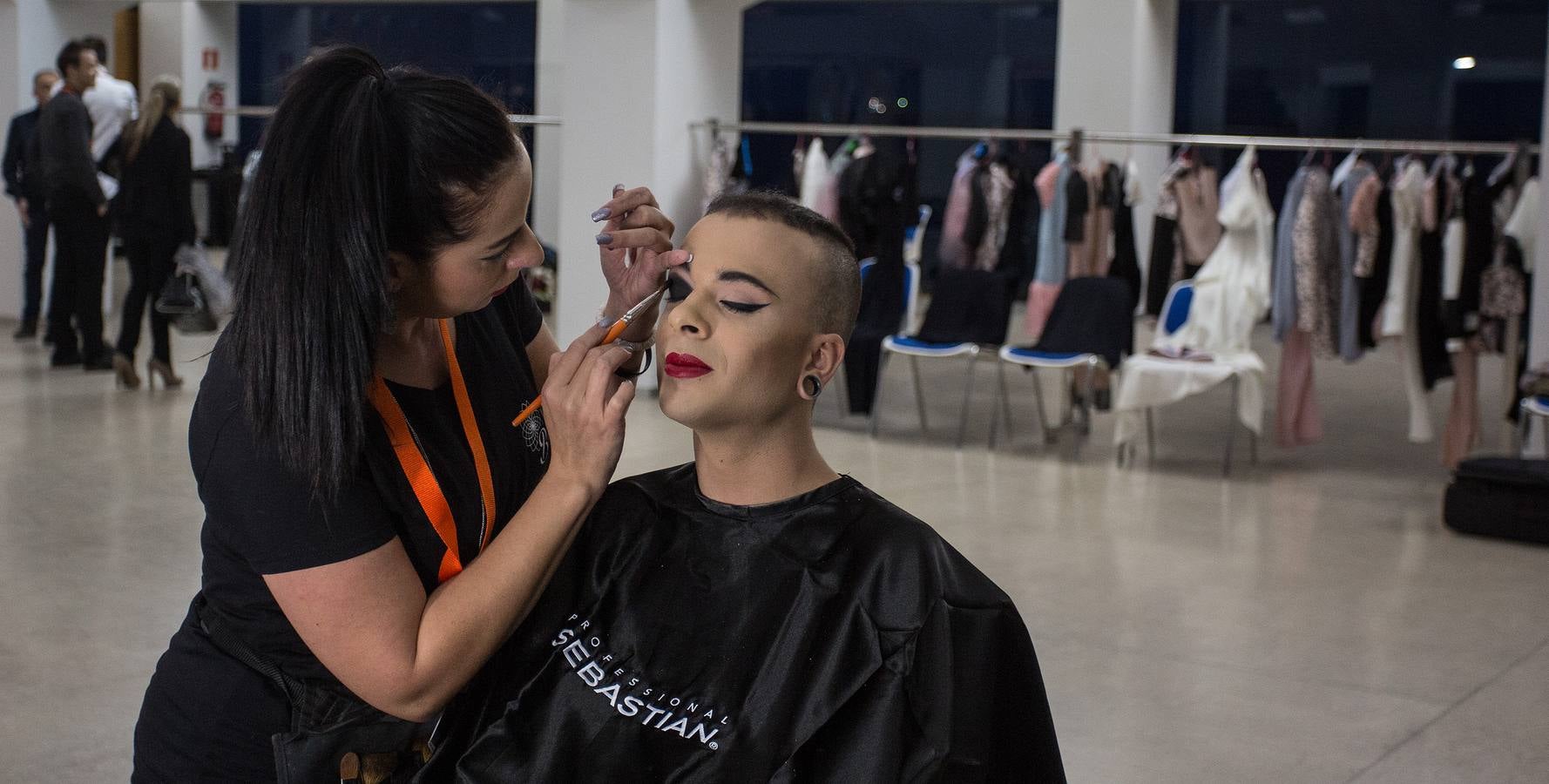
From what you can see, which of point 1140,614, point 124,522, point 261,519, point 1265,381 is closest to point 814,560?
point 261,519

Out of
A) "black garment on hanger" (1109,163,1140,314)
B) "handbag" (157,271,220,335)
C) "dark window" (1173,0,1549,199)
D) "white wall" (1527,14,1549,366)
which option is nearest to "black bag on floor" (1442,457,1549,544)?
"white wall" (1527,14,1549,366)

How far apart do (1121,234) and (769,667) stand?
18.7 ft

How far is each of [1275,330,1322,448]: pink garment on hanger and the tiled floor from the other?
12 centimetres

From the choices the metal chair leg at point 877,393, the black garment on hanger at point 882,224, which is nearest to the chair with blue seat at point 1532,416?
the metal chair leg at point 877,393

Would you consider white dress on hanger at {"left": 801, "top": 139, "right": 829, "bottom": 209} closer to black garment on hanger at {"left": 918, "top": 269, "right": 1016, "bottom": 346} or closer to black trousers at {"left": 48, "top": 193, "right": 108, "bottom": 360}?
black garment on hanger at {"left": 918, "top": 269, "right": 1016, "bottom": 346}

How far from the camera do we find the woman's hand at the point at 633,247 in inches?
62.7

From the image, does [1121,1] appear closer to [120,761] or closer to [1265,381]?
[1265,381]

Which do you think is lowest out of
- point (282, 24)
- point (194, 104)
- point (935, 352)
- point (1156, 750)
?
point (1156, 750)

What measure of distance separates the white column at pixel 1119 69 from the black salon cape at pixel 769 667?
31.1 feet

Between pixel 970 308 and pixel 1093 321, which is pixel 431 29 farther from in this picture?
pixel 1093 321

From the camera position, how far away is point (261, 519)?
1293 millimetres

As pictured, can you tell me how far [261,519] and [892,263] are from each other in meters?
6.06

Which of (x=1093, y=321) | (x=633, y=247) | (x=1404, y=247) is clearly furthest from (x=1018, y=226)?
(x=633, y=247)

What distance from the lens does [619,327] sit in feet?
4.81
